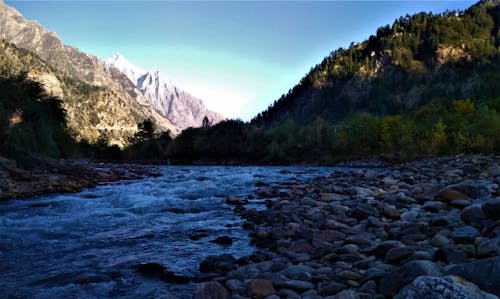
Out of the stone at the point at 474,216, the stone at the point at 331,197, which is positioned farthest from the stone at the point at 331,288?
the stone at the point at 331,197

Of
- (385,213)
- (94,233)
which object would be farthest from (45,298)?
(385,213)

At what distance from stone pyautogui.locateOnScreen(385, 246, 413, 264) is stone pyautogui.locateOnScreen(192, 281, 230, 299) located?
9.48 feet

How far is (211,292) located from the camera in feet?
17.9

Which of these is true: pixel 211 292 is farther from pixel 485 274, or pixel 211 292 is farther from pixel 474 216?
pixel 474 216

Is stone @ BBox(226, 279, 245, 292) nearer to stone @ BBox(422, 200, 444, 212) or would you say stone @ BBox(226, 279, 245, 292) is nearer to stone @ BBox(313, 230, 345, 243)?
stone @ BBox(313, 230, 345, 243)

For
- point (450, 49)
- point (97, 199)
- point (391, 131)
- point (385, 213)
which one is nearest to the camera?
point (385, 213)

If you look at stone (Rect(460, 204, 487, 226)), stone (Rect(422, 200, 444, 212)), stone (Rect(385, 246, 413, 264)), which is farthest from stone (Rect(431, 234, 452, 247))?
stone (Rect(422, 200, 444, 212))

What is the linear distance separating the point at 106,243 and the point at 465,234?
27.8ft

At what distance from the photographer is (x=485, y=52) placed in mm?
158250

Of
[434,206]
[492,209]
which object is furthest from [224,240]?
[492,209]

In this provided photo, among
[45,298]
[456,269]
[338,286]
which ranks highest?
[456,269]

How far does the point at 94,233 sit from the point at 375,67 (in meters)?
184

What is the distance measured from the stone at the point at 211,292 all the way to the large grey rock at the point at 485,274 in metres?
3.31

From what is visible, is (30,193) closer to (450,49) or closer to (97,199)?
(97,199)
